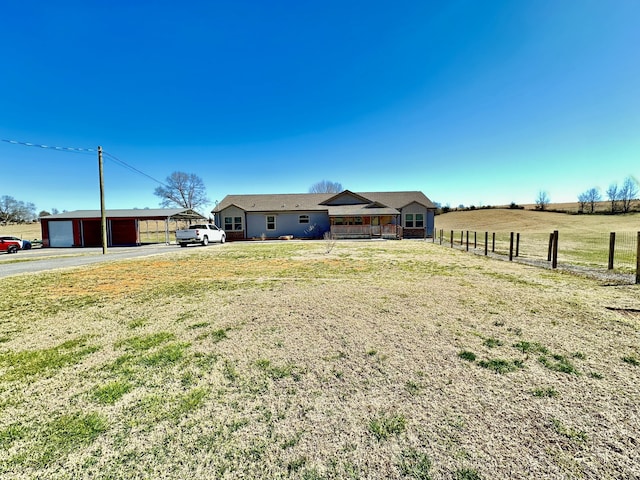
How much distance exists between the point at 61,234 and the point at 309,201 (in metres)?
22.1

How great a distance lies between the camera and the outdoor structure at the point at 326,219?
87.6ft

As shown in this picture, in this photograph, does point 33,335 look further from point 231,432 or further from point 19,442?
point 231,432

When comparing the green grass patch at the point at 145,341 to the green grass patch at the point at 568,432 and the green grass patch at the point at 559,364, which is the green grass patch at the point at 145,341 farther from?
the green grass patch at the point at 559,364

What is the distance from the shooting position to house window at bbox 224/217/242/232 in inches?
1084

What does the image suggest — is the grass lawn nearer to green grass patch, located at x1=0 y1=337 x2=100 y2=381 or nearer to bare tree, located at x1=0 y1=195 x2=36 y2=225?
green grass patch, located at x1=0 y1=337 x2=100 y2=381

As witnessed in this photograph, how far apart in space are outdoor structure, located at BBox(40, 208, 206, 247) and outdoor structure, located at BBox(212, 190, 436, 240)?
4.58 m

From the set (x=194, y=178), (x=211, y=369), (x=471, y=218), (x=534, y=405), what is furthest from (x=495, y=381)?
(x=471, y=218)

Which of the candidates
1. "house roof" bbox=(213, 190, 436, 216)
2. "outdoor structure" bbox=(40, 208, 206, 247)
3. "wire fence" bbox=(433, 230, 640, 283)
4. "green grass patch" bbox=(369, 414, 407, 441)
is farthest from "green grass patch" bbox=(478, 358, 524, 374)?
"outdoor structure" bbox=(40, 208, 206, 247)

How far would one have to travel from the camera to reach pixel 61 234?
23.6 m

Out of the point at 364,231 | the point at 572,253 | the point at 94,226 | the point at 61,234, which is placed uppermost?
the point at 94,226

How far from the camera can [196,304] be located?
561 centimetres

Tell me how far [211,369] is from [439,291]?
5.12m

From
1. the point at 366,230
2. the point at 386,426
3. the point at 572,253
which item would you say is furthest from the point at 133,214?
the point at 572,253

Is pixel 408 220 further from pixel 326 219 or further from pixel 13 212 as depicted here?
pixel 13 212
